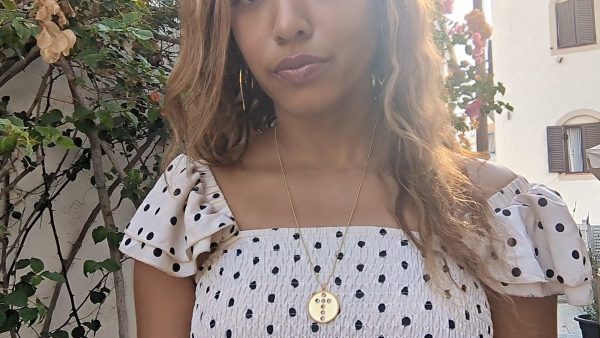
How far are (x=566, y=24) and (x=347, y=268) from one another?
37.3 ft

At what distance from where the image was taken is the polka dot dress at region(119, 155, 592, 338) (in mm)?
924

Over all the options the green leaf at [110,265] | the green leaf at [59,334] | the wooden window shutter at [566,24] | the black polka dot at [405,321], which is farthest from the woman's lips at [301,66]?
the wooden window shutter at [566,24]

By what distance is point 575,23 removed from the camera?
10.9m

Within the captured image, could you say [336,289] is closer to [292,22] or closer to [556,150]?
[292,22]

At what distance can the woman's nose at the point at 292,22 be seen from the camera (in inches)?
36.4

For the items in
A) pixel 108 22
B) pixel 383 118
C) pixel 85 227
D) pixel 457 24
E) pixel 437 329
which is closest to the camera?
pixel 437 329

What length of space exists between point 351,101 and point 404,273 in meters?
0.31

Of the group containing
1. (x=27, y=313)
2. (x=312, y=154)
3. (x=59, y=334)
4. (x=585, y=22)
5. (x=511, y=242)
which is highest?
(x=585, y=22)

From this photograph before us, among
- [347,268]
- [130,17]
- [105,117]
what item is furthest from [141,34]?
[347,268]

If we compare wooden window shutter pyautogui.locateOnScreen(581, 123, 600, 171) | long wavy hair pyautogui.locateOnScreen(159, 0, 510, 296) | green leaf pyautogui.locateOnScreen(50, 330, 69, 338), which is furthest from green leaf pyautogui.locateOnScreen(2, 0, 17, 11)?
wooden window shutter pyautogui.locateOnScreen(581, 123, 600, 171)

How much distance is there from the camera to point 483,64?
2262mm

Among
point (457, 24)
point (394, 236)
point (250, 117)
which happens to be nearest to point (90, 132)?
point (250, 117)

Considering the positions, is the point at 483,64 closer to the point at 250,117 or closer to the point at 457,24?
the point at 457,24

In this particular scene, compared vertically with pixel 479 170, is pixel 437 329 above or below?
below
